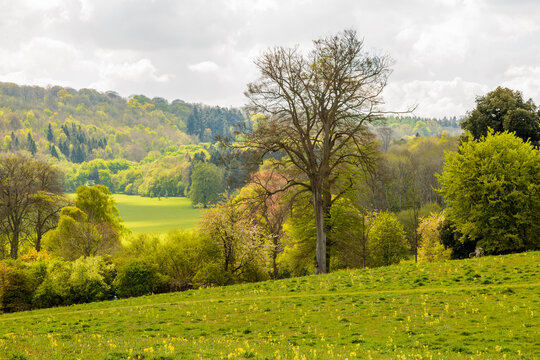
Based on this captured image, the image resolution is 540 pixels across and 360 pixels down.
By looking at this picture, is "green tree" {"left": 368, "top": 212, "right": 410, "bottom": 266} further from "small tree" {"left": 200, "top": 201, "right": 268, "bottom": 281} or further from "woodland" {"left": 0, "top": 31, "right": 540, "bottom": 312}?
"small tree" {"left": 200, "top": 201, "right": 268, "bottom": 281}

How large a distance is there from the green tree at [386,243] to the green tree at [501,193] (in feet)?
68.6

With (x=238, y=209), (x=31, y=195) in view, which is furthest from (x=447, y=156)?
(x=31, y=195)

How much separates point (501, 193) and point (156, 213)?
132562 mm

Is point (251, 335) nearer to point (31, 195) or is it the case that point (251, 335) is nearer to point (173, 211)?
point (31, 195)

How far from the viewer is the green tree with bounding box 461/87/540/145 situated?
114ft

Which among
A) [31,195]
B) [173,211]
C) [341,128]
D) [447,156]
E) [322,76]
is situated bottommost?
[173,211]

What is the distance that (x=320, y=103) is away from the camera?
2912 cm

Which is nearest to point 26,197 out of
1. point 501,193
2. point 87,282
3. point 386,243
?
point 87,282

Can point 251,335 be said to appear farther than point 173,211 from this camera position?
No

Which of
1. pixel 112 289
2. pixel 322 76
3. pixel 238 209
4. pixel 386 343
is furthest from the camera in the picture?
pixel 238 209

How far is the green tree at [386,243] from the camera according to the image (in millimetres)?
51094

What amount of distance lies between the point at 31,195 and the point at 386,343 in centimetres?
4947

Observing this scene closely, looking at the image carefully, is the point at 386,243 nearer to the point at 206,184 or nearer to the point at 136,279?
the point at 136,279

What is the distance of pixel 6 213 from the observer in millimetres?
48156
